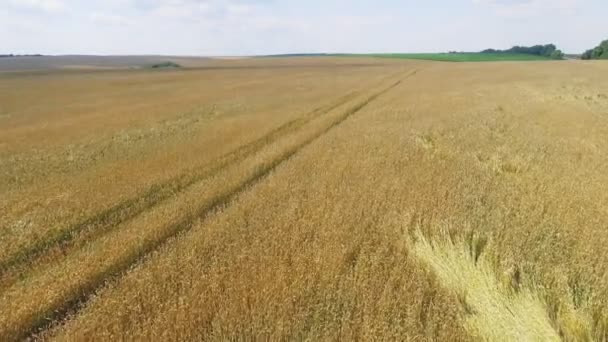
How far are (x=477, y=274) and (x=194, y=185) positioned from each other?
6153 millimetres

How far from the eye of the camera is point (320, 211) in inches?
277

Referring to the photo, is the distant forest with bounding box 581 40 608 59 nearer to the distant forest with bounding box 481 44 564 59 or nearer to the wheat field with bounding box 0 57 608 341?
the distant forest with bounding box 481 44 564 59

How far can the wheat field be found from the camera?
4.18 meters

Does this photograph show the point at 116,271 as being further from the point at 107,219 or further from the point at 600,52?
the point at 600,52

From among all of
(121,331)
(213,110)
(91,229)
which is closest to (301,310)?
(121,331)

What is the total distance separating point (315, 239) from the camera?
5.93 metres

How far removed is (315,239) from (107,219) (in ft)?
12.8

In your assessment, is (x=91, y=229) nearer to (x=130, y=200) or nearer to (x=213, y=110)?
(x=130, y=200)

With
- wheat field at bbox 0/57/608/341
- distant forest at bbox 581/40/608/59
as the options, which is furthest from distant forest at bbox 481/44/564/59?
wheat field at bbox 0/57/608/341

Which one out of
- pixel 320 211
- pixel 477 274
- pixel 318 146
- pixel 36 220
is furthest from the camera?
pixel 318 146

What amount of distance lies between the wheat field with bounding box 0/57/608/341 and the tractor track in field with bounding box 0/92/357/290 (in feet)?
0.14

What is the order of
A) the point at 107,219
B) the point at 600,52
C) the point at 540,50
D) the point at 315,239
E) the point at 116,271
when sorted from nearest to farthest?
the point at 116,271
the point at 315,239
the point at 107,219
the point at 600,52
the point at 540,50

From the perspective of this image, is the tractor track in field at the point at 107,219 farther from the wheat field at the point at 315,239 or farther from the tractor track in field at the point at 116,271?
the tractor track in field at the point at 116,271

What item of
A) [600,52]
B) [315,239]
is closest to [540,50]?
[600,52]
